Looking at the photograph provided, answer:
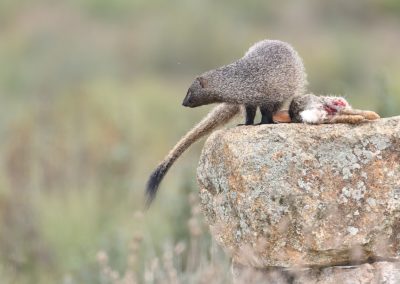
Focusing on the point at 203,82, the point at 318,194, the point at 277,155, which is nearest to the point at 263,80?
the point at 203,82

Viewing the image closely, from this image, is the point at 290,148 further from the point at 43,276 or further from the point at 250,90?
the point at 43,276

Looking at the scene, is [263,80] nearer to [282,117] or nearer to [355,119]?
[282,117]

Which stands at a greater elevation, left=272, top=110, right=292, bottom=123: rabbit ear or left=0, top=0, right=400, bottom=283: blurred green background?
left=272, top=110, right=292, bottom=123: rabbit ear

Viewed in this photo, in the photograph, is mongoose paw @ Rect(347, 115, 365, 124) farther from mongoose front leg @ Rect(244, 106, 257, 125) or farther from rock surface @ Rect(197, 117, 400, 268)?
mongoose front leg @ Rect(244, 106, 257, 125)

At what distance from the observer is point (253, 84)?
5.72 metres

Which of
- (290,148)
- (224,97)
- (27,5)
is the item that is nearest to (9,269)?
(224,97)

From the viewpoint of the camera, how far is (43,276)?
33.8 feet

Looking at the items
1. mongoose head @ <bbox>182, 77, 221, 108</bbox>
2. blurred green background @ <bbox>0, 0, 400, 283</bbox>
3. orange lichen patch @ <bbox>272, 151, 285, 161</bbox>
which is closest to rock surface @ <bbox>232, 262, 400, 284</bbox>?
A: orange lichen patch @ <bbox>272, 151, 285, 161</bbox>

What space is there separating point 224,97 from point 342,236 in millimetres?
1095

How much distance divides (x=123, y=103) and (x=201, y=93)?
42.9 ft

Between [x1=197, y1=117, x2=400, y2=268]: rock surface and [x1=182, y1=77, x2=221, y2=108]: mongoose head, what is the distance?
0.70 m

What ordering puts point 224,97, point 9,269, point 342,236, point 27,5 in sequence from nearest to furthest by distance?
1. point 342,236
2. point 224,97
3. point 9,269
4. point 27,5

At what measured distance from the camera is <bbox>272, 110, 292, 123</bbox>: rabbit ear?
18.3ft

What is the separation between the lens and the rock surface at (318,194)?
5027mm
